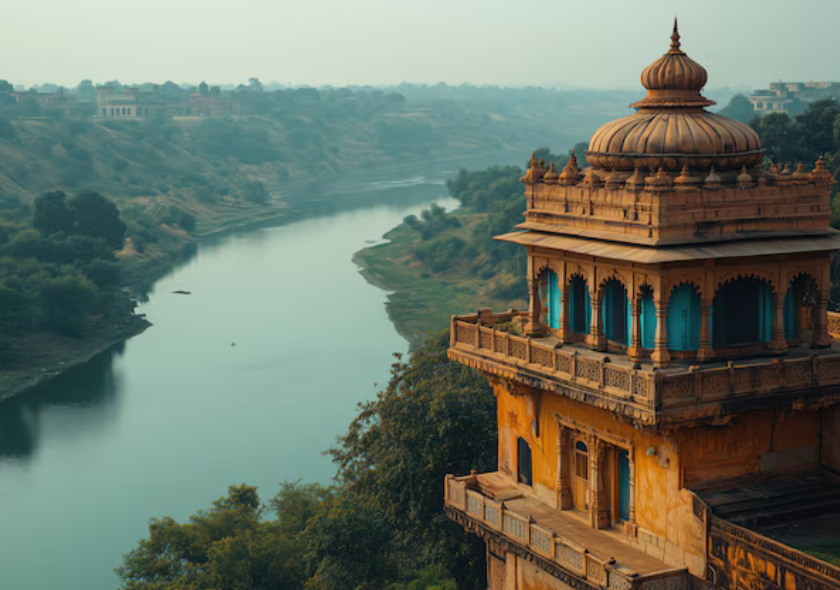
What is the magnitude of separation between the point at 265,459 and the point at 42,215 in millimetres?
38472

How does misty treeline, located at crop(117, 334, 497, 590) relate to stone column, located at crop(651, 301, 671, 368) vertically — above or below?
below

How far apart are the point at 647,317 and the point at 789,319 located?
2348 mm

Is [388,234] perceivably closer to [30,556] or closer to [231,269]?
[231,269]

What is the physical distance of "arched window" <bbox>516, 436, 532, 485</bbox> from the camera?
63.9 ft

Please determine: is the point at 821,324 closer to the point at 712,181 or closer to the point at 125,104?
the point at 712,181

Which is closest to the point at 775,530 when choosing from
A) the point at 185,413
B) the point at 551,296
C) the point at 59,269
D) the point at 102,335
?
the point at 551,296

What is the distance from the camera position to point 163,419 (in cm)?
5059

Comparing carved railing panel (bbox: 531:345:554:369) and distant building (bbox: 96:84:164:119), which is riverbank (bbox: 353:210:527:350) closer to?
carved railing panel (bbox: 531:345:554:369)

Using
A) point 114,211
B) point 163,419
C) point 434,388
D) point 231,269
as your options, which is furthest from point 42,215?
point 434,388

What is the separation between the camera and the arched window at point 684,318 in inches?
661

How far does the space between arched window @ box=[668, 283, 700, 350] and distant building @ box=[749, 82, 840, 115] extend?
134 meters

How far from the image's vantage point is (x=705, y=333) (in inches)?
658

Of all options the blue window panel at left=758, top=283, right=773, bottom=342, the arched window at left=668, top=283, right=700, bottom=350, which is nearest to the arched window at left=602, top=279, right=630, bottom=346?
the arched window at left=668, top=283, right=700, bottom=350

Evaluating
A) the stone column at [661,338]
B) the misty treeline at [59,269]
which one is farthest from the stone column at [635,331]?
the misty treeline at [59,269]
